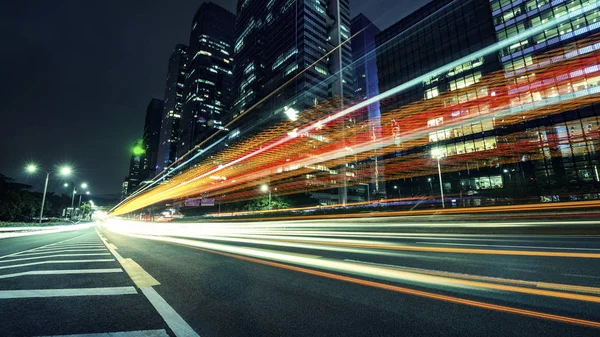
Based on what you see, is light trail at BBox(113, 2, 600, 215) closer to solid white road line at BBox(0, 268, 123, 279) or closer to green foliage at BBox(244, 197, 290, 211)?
green foliage at BBox(244, 197, 290, 211)

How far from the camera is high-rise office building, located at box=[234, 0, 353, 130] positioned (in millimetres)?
101188

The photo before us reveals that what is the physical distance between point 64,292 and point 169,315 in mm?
2490

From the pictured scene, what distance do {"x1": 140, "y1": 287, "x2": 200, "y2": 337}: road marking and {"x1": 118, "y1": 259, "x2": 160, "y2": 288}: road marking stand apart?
561mm

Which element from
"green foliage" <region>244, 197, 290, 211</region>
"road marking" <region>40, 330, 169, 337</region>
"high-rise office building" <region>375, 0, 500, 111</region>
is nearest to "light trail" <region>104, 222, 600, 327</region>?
"road marking" <region>40, 330, 169, 337</region>

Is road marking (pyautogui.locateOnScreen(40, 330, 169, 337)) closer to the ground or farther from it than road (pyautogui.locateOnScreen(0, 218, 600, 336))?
farther from it

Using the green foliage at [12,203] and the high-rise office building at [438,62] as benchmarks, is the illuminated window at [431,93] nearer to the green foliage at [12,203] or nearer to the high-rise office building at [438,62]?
the high-rise office building at [438,62]

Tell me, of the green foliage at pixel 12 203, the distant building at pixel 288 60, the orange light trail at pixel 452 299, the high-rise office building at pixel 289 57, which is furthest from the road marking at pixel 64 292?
the high-rise office building at pixel 289 57

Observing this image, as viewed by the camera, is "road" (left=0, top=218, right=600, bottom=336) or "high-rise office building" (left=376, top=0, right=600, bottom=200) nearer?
"road" (left=0, top=218, right=600, bottom=336)

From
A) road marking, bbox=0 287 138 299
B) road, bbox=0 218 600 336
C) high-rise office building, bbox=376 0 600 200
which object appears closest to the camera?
road, bbox=0 218 600 336

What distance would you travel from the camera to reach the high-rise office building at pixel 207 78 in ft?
556

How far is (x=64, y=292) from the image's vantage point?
4223 millimetres

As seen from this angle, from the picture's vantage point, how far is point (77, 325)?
2.94 m

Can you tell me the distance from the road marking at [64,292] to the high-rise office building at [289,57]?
289 ft

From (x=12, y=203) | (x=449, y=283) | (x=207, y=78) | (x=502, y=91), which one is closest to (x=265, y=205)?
(x=12, y=203)
